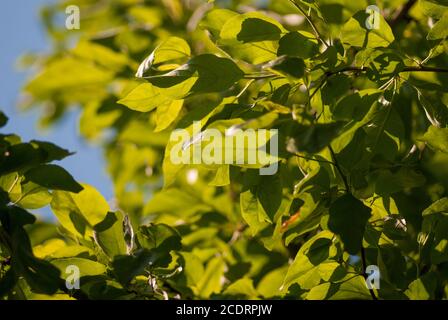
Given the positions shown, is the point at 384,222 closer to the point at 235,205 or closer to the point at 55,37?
the point at 235,205

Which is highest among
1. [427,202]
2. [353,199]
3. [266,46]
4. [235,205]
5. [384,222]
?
[266,46]

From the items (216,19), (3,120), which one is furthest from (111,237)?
(216,19)

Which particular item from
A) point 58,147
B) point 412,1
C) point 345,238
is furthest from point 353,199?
point 412,1

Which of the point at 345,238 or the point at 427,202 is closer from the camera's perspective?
the point at 345,238

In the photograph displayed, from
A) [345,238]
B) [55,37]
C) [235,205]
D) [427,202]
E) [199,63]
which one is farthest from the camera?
[55,37]

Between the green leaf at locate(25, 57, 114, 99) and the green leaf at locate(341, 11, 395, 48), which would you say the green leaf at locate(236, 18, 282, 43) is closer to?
the green leaf at locate(341, 11, 395, 48)

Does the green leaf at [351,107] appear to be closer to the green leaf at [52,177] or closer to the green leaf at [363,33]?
the green leaf at [363,33]

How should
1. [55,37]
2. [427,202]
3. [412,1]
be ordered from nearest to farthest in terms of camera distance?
1. [427,202]
2. [412,1]
3. [55,37]

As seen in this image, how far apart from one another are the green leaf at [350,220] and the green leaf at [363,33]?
30cm

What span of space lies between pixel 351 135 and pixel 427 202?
2.32 ft

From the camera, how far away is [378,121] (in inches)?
54.2

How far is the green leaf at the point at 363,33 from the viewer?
1.34 meters

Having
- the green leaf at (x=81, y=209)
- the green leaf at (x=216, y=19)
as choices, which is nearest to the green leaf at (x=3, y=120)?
the green leaf at (x=81, y=209)

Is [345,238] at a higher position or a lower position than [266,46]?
lower
